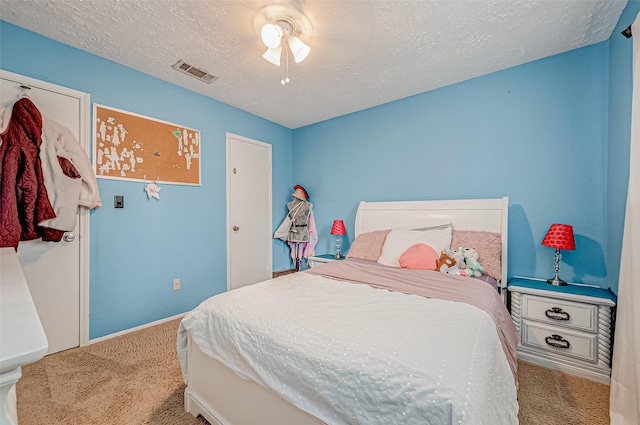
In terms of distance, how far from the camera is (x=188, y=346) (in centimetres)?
149

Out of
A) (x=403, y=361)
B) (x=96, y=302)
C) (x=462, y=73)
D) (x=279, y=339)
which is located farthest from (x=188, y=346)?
(x=462, y=73)

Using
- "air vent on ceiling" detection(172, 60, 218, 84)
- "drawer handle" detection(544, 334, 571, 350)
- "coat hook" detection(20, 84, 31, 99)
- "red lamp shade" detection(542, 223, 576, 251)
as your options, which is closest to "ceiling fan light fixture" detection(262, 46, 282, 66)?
"air vent on ceiling" detection(172, 60, 218, 84)

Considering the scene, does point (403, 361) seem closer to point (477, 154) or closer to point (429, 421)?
point (429, 421)

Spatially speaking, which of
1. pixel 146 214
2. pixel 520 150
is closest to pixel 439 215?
pixel 520 150

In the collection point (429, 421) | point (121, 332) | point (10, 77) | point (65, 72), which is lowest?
point (121, 332)

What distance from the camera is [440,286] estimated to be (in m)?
1.69

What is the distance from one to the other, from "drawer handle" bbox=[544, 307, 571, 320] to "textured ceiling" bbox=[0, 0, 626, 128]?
204cm

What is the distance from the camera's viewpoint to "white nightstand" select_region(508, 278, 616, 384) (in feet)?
5.67

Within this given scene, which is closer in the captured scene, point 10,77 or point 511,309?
point 10,77

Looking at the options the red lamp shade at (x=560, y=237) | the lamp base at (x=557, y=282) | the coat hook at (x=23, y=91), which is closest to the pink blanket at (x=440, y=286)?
the lamp base at (x=557, y=282)

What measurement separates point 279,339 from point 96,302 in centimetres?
211

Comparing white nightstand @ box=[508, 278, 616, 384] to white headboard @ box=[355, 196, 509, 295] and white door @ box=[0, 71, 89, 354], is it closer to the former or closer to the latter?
white headboard @ box=[355, 196, 509, 295]

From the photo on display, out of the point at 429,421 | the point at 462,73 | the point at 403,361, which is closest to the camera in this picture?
the point at 429,421

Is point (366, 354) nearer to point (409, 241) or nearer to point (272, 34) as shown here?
point (409, 241)
